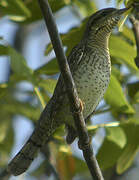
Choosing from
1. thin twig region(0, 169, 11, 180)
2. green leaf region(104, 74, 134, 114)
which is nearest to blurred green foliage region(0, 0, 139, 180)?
green leaf region(104, 74, 134, 114)

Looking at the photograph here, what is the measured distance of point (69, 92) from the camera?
2600 millimetres

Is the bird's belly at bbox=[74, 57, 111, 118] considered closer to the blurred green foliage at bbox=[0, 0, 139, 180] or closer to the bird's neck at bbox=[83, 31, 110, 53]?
the blurred green foliage at bbox=[0, 0, 139, 180]

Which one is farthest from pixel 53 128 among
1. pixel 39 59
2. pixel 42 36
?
pixel 42 36

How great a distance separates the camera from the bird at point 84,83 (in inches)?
140

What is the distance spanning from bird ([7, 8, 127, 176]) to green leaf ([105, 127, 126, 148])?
0.31 metres

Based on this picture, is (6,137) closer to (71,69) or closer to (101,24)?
(71,69)

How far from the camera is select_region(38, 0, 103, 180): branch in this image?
2.20 meters

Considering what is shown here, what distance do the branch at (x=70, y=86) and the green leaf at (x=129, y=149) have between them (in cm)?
63

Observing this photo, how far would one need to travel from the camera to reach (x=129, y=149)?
3.61 m

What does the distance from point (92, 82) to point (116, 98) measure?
9.6 inches

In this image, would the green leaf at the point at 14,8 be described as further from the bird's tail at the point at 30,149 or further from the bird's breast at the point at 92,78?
the bird's tail at the point at 30,149

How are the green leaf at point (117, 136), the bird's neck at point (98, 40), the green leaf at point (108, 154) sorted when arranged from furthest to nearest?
1. the bird's neck at point (98, 40)
2. the green leaf at point (108, 154)
3. the green leaf at point (117, 136)

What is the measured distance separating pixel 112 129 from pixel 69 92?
1.06 meters

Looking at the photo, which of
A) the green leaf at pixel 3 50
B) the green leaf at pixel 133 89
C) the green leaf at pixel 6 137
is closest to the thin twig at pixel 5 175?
the green leaf at pixel 6 137
